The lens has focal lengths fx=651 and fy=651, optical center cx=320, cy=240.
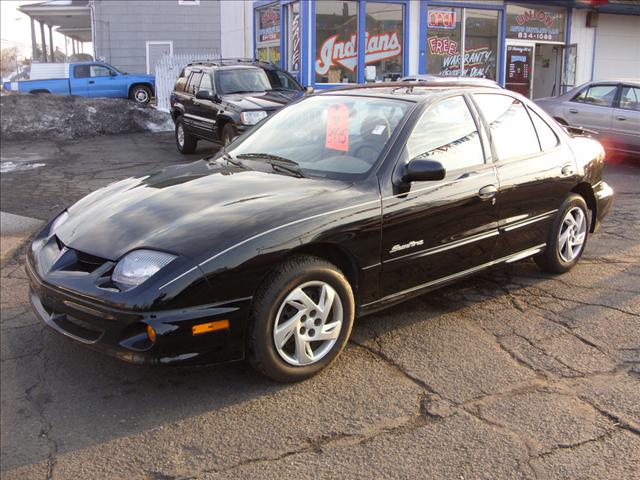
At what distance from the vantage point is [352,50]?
15648mm

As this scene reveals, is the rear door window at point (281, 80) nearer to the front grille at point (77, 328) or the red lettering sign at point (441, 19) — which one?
the red lettering sign at point (441, 19)


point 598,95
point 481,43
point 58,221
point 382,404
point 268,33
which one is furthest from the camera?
point 268,33

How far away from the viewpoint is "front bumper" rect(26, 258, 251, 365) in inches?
123

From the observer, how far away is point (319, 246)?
3.63 meters

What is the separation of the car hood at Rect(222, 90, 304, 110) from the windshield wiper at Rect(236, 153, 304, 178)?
219 inches

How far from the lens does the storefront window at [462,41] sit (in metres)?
16.3

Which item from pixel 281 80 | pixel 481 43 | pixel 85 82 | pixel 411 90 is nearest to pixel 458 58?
pixel 481 43

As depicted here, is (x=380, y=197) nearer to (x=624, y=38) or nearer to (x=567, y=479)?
(x=567, y=479)

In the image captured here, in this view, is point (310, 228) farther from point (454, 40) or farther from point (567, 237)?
point (454, 40)

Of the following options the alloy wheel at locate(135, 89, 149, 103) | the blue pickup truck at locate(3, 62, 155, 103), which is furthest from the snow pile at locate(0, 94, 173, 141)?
the alloy wheel at locate(135, 89, 149, 103)

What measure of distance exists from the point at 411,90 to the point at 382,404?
235cm

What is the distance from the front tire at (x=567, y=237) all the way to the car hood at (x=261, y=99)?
554cm

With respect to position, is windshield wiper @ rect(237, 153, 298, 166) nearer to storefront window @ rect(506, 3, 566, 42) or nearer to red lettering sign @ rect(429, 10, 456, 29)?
red lettering sign @ rect(429, 10, 456, 29)

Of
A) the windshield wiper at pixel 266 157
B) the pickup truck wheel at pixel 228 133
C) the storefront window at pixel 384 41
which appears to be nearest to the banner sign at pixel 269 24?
the storefront window at pixel 384 41
